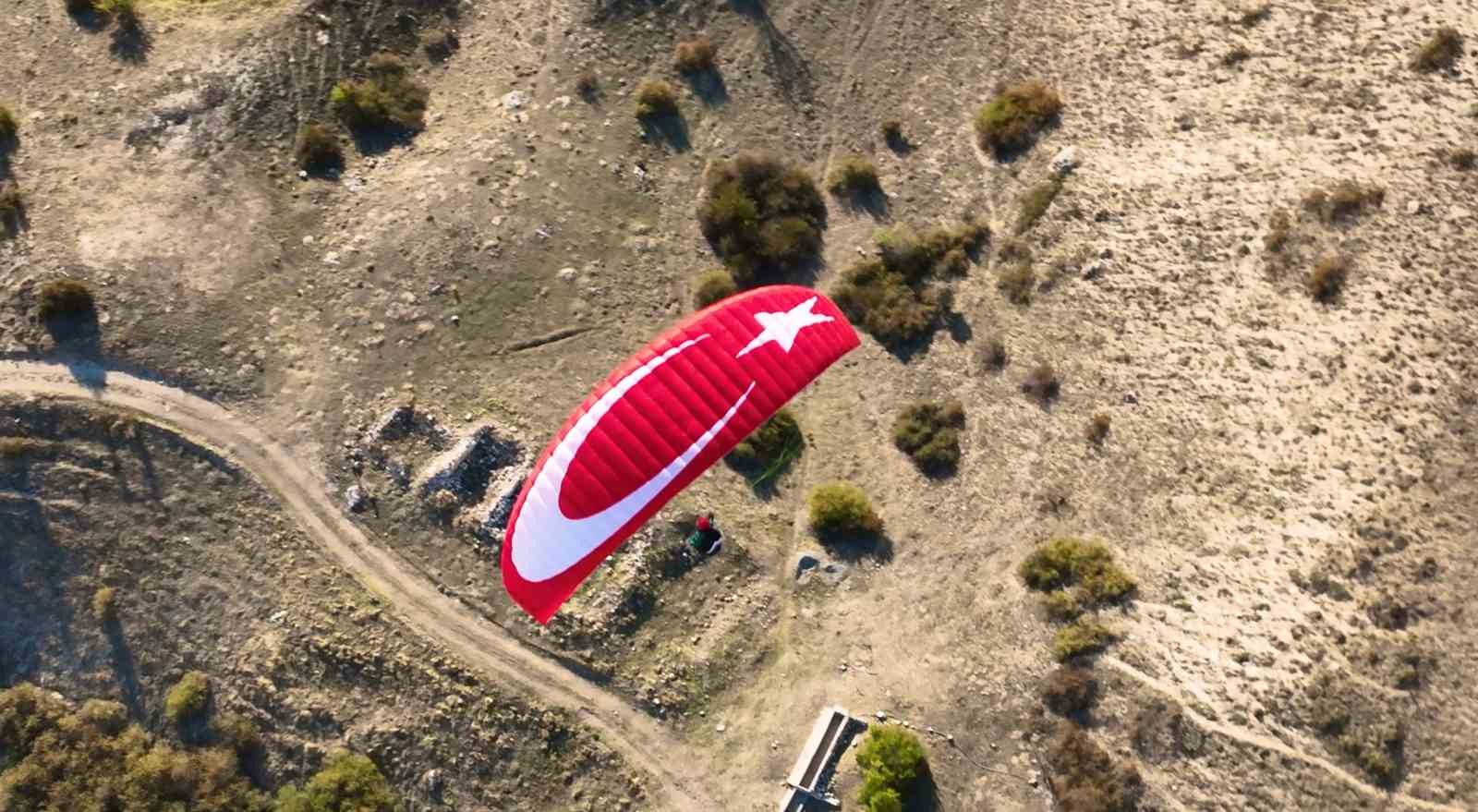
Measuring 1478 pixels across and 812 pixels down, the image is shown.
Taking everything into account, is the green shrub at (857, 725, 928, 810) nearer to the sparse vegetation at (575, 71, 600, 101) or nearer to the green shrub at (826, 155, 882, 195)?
the green shrub at (826, 155, 882, 195)

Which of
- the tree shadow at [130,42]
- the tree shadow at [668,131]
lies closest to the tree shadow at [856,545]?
the tree shadow at [668,131]

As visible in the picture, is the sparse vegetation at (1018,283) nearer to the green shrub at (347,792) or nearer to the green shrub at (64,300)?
the green shrub at (347,792)

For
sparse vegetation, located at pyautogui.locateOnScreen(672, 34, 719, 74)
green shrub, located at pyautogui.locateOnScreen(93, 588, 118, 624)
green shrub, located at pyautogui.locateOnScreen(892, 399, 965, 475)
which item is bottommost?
green shrub, located at pyautogui.locateOnScreen(93, 588, 118, 624)

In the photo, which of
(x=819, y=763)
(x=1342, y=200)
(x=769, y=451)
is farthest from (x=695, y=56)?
(x=819, y=763)

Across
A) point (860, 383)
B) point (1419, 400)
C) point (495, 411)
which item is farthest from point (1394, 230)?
point (495, 411)

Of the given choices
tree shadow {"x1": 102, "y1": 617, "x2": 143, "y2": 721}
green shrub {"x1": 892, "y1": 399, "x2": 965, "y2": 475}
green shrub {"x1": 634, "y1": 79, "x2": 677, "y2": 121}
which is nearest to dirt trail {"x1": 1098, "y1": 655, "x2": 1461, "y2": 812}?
green shrub {"x1": 892, "y1": 399, "x2": 965, "y2": 475}

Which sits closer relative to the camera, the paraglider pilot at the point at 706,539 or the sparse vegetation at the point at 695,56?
the paraglider pilot at the point at 706,539
